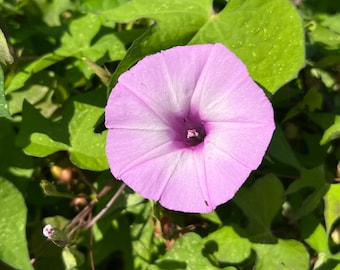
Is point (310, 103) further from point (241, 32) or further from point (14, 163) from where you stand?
point (14, 163)

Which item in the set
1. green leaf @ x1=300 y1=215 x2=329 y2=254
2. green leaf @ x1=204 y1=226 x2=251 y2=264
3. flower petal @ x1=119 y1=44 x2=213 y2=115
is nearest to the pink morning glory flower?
flower petal @ x1=119 y1=44 x2=213 y2=115

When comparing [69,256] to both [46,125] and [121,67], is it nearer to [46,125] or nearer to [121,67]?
[46,125]

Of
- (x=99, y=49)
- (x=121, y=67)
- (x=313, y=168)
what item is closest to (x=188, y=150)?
(x=121, y=67)

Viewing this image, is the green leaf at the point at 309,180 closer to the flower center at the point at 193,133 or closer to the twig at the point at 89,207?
the flower center at the point at 193,133

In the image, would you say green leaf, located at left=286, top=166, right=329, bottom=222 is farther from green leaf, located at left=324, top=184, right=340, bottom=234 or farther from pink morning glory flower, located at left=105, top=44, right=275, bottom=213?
pink morning glory flower, located at left=105, top=44, right=275, bottom=213

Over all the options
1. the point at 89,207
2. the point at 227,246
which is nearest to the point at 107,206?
the point at 89,207
